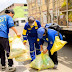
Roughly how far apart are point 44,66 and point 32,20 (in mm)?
1227

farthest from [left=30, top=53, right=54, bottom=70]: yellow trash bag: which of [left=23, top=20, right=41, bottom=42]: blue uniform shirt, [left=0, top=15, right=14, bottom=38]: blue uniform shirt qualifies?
[left=0, top=15, right=14, bottom=38]: blue uniform shirt

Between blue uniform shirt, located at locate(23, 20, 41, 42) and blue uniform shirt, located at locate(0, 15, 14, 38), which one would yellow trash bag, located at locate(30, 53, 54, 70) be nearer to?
blue uniform shirt, located at locate(23, 20, 41, 42)

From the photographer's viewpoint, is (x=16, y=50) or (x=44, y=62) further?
(x=44, y=62)

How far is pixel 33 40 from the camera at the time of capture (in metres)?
3.37

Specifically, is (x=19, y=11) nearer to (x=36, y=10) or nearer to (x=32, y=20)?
(x=36, y=10)

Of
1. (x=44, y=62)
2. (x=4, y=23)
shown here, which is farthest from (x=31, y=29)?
(x=44, y=62)

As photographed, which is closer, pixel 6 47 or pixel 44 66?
pixel 6 47

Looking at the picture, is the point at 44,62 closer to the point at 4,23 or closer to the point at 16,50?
the point at 16,50

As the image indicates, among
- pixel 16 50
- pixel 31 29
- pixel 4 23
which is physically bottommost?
pixel 16 50

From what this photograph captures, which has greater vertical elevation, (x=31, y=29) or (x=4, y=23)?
(x=4, y=23)

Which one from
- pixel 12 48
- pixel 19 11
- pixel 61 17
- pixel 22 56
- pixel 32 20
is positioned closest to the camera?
pixel 12 48

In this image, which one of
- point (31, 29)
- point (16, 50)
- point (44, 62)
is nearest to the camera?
point (16, 50)

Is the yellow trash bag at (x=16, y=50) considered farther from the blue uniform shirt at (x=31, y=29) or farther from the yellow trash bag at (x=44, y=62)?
the blue uniform shirt at (x=31, y=29)

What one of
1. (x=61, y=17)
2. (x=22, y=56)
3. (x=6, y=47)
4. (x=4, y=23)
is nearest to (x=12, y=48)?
(x=6, y=47)
